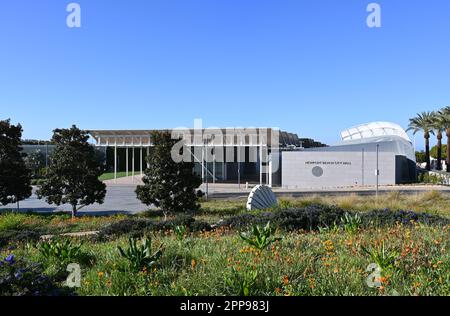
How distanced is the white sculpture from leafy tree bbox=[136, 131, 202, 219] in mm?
2920

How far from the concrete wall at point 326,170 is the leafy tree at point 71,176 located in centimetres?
2800

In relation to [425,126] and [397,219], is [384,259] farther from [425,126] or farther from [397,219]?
[425,126]

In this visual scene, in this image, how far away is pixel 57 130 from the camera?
22.1 meters

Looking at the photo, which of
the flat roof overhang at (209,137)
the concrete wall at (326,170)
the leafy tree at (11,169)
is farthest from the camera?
the flat roof overhang at (209,137)

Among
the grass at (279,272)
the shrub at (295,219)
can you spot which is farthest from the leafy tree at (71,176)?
the grass at (279,272)

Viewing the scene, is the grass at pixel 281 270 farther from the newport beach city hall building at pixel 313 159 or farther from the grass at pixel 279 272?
the newport beach city hall building at pixel 313 159

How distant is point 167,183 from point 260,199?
4.97 metres

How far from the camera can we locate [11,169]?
72.3 ft

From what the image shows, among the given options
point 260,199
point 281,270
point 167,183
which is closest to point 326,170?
point 260,199

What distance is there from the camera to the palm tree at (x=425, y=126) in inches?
2233

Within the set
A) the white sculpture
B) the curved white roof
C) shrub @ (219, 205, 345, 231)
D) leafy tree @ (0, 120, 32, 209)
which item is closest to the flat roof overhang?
the curved white roof
